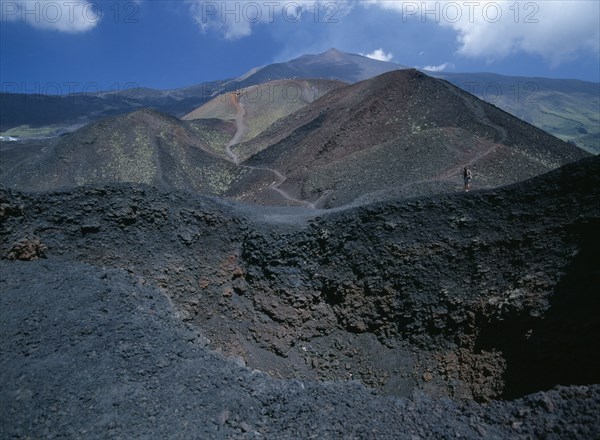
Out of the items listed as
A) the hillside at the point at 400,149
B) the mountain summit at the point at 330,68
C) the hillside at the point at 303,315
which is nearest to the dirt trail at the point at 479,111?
the hillside at the point at 400,149

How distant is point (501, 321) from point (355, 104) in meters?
29.1

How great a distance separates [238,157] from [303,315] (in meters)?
32.7

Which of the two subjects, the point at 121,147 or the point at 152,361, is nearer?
the point at 152,361

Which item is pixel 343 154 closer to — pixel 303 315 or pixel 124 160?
pixel 124 160

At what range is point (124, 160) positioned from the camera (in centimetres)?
3098

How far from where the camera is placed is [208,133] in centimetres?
4672

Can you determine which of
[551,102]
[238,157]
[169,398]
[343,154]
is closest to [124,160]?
[238,157]

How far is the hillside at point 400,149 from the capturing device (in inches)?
851

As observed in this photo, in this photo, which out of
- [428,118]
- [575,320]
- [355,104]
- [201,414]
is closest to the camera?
[201,414]

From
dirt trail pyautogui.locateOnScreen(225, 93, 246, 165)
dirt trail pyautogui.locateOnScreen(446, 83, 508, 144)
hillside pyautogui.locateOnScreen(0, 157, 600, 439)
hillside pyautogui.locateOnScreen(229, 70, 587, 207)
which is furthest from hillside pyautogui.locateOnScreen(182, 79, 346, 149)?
hillside pyautogui.locateOnScreen(0, 157, 600, 439)

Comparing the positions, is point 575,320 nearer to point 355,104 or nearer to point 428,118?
point 428,118

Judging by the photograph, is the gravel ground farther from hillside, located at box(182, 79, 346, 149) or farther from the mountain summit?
the mountain summit

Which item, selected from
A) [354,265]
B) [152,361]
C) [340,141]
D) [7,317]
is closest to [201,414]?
[152,361]

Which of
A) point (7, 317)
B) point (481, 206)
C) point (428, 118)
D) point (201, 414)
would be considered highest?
point (428, 118)
